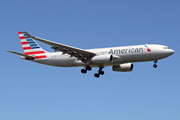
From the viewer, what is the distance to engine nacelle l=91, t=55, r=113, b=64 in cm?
4138

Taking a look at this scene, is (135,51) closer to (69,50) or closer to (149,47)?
(149,47)

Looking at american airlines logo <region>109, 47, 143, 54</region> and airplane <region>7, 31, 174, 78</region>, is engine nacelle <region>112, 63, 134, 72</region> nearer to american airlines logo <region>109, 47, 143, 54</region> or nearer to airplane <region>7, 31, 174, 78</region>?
airplane <region>7, 31, 174, 78</region>

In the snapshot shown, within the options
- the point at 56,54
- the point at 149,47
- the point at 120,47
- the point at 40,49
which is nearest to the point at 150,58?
the point at 149,47

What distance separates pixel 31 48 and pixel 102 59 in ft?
51.2

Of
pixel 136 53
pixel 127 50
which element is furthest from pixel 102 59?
pixel 136 53

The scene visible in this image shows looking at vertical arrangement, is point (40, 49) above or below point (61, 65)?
above

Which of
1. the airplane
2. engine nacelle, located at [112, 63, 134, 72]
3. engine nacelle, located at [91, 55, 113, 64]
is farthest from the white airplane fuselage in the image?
engine nacelle, located at [112, 63, 134, 72]

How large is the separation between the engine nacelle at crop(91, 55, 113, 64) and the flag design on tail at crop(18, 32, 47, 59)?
11.0 metres

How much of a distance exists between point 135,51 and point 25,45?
2087 centimetres

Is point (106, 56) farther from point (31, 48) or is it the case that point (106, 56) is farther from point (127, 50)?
point (31, 48)

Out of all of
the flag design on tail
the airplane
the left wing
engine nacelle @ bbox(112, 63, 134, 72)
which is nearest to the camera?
the left wing

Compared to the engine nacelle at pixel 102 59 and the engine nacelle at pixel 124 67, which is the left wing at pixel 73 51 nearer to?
the engine nacelle at pixel 102 59

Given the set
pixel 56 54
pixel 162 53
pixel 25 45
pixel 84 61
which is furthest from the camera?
pixel 25 45

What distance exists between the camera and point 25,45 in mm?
51531
